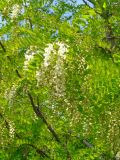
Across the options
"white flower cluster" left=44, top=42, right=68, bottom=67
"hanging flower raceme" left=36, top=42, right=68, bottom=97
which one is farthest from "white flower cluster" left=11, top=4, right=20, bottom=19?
"hanging flower raceme" left=36, top=42, right=68, bottom=97

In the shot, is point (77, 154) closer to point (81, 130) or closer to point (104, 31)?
point (81, 130)

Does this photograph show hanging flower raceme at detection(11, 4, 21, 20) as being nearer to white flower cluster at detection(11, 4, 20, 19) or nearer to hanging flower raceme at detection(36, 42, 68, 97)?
white flower cluster at detection(11, 4, 20, 19)

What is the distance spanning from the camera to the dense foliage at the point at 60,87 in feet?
20.6

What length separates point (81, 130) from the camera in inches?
337

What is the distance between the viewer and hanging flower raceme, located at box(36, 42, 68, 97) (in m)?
5.95

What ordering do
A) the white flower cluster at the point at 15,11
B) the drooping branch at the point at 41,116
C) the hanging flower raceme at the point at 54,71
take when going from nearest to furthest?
the hanging flower raceme at the point at 54,71 < the drooping branch at the point at 41,116 < the white flower cluster at the point at 15,11

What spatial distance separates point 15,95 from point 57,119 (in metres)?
1.02

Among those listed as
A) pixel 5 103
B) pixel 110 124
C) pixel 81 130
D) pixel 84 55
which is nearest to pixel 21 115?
pixel 5 103

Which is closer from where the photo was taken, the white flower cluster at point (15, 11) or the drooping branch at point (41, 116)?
the drooping branch at point (41, 116)

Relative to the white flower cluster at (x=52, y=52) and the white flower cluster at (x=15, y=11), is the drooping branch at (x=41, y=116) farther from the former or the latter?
the white flower cluster at (x=52, y=52)

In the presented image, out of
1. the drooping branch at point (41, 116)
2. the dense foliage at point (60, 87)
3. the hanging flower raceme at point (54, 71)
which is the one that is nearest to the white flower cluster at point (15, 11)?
the dense foliage at point (60, 87)

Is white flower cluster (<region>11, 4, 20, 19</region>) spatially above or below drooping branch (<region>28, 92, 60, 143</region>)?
above

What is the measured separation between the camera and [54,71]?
596 centimetres

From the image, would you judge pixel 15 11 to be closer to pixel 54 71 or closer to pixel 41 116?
pixel 41 116
